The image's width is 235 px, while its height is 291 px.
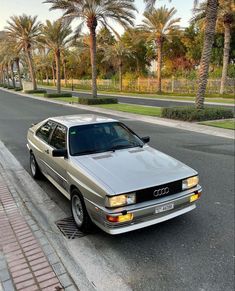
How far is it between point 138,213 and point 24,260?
4.94 feet

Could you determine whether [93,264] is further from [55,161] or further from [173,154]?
[173,154]

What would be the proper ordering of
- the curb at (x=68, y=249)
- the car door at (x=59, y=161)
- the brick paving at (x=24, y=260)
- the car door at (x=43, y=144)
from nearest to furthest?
the brick paving at (x=24, y=260) < the curb at (x=68, y=249) < the car door at (x=59, y=161) < the car door at (x=43, y=144)

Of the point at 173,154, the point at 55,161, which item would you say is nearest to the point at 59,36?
the point at 173,154

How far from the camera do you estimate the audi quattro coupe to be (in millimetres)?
3656

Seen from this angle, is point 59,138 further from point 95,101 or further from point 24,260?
point 95,101

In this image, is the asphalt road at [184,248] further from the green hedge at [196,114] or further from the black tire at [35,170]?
the green hedge at [196,114]

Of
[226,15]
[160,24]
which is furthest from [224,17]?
[160,24]

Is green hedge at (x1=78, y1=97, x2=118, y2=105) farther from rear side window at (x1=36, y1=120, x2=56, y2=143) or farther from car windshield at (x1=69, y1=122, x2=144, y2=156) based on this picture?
car windshield at (x1=69, y1=122, x2=144, y2=156)

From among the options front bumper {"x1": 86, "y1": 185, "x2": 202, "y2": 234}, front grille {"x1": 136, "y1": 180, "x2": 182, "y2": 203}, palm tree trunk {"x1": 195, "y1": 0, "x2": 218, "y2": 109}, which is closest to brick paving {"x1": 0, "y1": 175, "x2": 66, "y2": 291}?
front bumper {"x1": 86, "y1": 185, "x2": 202, "y2": 234}

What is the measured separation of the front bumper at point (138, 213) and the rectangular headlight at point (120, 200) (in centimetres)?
6

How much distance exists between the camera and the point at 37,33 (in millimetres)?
42719

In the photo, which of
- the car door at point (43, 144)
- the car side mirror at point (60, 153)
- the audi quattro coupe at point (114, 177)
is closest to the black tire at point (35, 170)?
the car door at point (43, 144)

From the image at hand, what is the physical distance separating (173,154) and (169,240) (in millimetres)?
4779

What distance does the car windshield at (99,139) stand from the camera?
4777 mm
